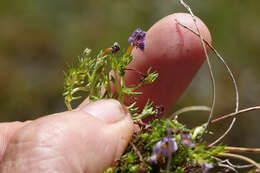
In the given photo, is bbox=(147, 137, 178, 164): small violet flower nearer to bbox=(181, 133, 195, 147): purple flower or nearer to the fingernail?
bbox=(181, 133, 195, 147): purple flower

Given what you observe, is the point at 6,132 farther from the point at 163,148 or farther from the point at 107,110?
the point at 163,148

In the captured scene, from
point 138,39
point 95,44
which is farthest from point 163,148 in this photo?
point 95,44

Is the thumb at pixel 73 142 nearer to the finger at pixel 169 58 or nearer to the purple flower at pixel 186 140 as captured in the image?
the purple flower at pixel 186 140

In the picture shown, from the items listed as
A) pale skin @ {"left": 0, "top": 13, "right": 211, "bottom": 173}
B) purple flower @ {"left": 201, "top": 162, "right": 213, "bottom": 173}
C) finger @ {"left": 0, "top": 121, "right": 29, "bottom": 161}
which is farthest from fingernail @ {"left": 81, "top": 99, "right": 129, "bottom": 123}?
finger @ {"left": 0, "top": 121, "right": 29, "bottom": 161}

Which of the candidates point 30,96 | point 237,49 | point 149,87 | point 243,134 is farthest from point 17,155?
point 237,49

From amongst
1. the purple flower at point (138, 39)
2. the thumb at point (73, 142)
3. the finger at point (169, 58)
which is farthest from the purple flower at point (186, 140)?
the finger at point (169, 58)

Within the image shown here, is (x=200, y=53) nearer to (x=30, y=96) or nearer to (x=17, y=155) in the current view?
(x=17, y=155)
